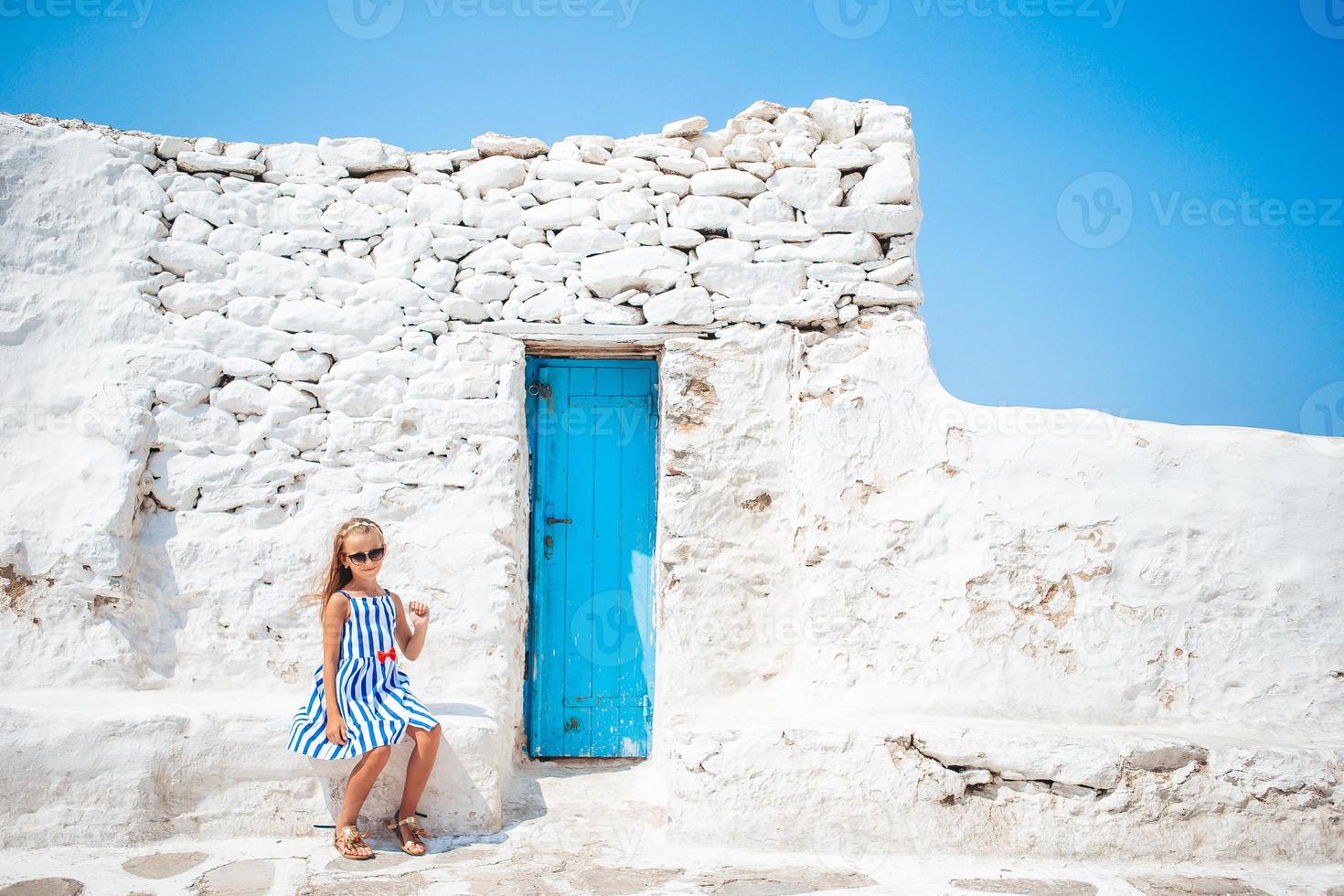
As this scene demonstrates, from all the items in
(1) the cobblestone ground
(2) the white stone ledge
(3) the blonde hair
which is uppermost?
(2) the white stone ledge

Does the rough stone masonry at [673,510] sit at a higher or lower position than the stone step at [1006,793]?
higher

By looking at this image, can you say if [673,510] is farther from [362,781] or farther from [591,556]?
[362,781]

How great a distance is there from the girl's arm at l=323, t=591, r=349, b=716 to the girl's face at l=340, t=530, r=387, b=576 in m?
0.13

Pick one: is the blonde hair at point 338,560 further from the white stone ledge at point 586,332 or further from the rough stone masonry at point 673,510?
the white stone ledge at point 586,332

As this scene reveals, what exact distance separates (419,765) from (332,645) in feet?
1.73

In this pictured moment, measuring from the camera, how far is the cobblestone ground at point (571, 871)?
9.45 ft

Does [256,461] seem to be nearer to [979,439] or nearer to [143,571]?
[143,571]

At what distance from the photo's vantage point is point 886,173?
4258mm

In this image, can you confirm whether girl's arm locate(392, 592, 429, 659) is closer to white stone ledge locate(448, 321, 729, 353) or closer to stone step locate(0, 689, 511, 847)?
stone step locate(0, 689, 511, 847)

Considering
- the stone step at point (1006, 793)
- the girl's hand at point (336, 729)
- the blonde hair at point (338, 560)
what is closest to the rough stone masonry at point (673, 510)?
the stone step at point (1006, 793)

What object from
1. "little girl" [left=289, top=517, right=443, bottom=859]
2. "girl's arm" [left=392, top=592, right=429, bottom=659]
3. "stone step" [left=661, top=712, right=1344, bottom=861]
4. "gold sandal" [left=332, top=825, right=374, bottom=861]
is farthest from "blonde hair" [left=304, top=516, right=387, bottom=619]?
"stone step" [left=661, top=712, right=1344, bottom=861]

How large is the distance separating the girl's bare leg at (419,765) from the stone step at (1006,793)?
33.4 inches

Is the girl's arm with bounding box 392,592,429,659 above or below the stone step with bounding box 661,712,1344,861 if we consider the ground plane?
above

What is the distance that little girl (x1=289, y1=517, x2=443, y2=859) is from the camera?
3.12m
